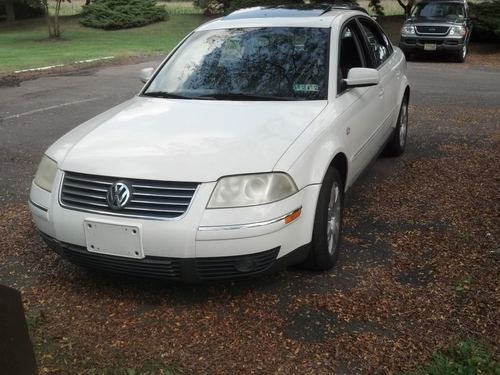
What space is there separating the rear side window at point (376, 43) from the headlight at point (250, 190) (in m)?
2.44

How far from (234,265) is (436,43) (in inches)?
579

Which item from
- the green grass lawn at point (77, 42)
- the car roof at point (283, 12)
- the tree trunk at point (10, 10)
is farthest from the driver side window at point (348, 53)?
the tree trunk at point (10, 10)

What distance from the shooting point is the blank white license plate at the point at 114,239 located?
124 inches

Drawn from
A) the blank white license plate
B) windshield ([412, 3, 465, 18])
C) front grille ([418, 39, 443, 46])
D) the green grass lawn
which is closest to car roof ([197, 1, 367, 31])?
the blank white license plate

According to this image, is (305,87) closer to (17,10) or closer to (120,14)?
(120,14)

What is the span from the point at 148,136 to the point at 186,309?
107cm

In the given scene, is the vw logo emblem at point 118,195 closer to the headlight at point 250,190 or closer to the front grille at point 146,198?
the front grille at point 146,198

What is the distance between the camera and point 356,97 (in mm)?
4484

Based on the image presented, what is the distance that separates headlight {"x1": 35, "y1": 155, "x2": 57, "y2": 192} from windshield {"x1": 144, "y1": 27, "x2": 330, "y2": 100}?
1175 millimetres

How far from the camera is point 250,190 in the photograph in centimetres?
321

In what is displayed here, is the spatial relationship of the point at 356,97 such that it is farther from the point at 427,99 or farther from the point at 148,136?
the point at 427,99

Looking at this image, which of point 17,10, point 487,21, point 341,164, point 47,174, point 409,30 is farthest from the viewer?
point 17,10

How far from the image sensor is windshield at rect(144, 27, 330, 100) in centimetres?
425

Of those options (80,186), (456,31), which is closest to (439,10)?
(456,31)
